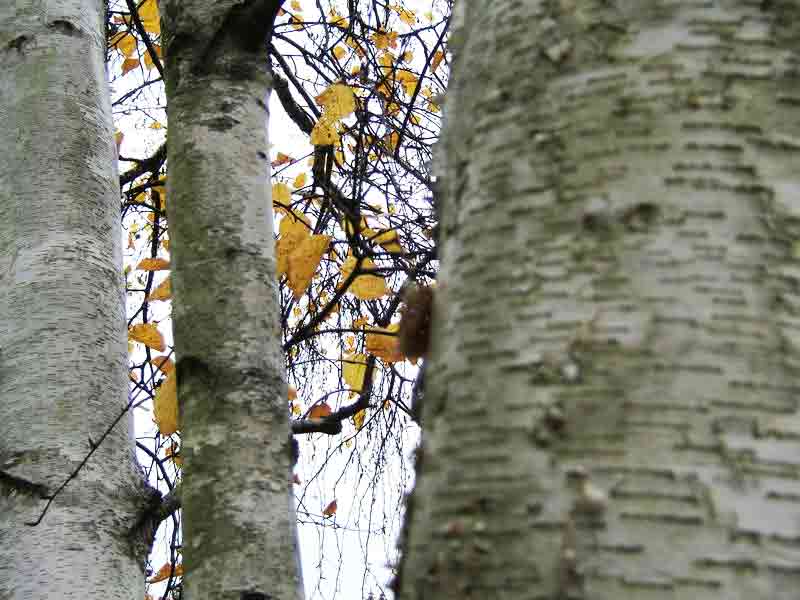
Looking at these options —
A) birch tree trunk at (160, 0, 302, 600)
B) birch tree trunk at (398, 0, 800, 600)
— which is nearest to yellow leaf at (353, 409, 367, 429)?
birch tree trunk at (160, 0, 302, 600)

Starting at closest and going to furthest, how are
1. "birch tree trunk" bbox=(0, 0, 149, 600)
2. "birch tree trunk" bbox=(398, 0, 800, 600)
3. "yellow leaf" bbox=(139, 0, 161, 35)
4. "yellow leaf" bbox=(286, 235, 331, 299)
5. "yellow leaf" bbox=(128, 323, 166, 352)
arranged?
"birch tree trunk" bbox=(398, 0, 800, 600)
"birch tree trunk" bbox=(0, 0, 149, 600)
"yellow leaf" bbox=(286, 235, 331, 299)
"yellow leaf" bbox=(128, 323, 166, 352)
"yellow leaf" bbox=(139, 0, 161, 35)

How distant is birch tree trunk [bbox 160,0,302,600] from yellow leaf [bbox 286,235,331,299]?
22.0 inches

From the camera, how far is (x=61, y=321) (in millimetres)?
1743

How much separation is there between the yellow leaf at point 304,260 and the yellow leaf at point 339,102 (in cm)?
44

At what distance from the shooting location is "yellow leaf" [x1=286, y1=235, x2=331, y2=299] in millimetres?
2225

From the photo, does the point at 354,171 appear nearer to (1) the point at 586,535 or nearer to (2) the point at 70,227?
(2) the point at 70,227

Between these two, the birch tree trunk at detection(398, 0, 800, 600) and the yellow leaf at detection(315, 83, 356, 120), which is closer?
the birch tree trunk at detection(398, 0, 800, 600)

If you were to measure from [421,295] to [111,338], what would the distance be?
1.16 m

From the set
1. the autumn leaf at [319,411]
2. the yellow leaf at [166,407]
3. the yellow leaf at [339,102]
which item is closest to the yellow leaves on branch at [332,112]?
the yellow leaf at [339,102]

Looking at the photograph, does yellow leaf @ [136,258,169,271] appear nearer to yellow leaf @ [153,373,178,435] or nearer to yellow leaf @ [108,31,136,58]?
yellow leaf @ [153,373,178,435]

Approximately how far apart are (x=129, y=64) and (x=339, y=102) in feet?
4.35

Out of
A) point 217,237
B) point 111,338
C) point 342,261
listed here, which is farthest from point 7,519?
point 342,261

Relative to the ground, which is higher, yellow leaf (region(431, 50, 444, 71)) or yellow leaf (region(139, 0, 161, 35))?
yellow leaf (region(139, 0, 161, 35))

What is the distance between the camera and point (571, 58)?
64cm
